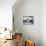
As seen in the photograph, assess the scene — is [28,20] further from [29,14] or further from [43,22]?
[43,22]

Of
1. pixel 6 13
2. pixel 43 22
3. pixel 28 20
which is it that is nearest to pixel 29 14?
pixel 28 20

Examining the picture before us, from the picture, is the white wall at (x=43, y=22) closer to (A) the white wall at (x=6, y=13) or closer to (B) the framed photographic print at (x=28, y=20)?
(B) the framed photographic print at (x=28, y=20)

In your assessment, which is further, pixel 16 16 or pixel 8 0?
pixel 16 16

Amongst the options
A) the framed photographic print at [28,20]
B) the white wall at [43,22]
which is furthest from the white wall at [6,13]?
the white wall at [43,22]

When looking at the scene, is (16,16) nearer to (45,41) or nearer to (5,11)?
(5,11)

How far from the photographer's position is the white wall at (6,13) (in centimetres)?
393

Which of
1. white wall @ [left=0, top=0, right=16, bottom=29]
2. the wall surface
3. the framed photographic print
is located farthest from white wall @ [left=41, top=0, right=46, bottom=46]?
white wall @ [left=0, top=0, right=16, bottom=29]

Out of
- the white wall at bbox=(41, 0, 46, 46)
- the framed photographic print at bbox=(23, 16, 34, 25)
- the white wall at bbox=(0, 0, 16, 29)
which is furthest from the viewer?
the framed photographic print at bbox=(23, 16, 34, 25)

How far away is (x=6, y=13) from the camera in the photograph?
157 inches

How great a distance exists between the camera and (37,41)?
5.05 m

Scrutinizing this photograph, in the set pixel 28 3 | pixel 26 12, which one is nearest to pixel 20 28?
pixel 26 12

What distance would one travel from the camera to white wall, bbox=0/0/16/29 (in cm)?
393

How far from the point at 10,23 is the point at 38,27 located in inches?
60.5

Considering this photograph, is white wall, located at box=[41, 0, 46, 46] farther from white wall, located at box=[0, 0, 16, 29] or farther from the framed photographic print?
white wall, located at box=[0, 0, 16, 29]
